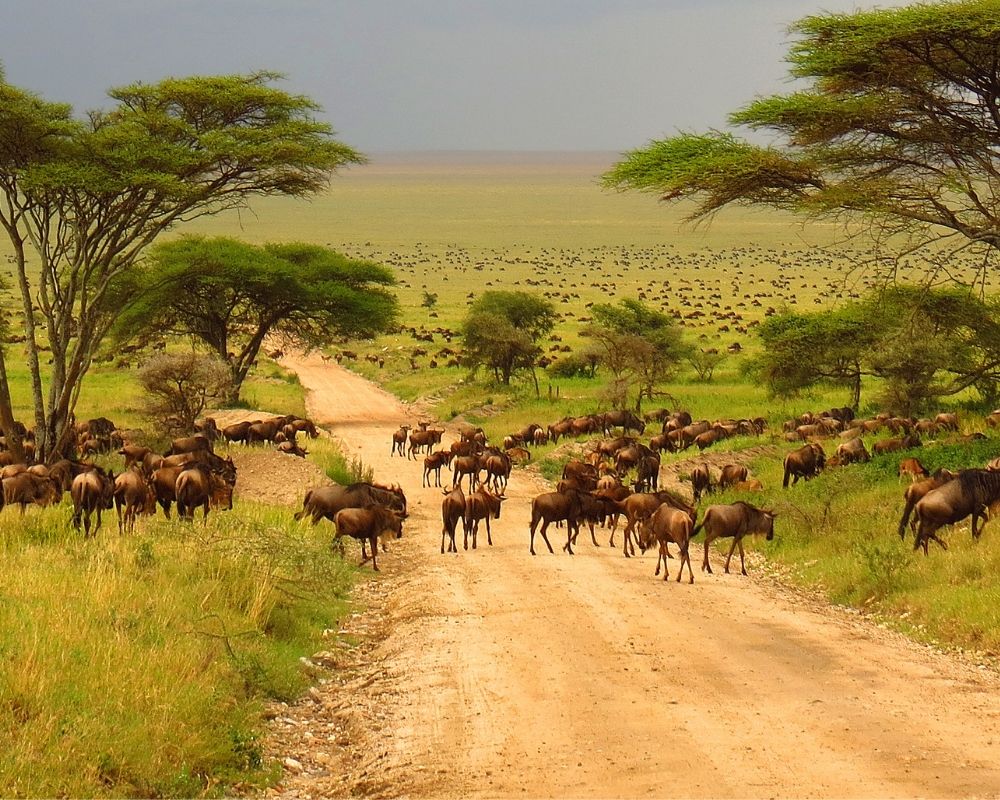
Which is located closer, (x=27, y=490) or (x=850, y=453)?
(x=27, y=490)

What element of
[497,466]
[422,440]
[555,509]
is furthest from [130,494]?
[422,440]

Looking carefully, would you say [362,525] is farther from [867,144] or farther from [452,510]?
[867,144]

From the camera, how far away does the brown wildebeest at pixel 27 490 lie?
1564cm

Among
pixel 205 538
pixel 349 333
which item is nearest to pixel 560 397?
pixel 349 333

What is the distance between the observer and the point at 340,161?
2350 centimetres

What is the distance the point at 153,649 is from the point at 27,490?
853 cm

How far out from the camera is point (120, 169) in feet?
68.3

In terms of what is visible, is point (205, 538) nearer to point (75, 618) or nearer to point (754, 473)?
point (75, 618)

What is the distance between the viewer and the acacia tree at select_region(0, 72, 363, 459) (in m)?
20.4

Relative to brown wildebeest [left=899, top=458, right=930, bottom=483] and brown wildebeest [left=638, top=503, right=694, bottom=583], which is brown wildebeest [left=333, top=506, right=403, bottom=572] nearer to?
brown wildebeest [left=638, top=503, right=694, bottom=583]

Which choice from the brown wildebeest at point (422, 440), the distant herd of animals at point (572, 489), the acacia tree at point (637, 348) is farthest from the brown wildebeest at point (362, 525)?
the acacia tree at point (637, 348)

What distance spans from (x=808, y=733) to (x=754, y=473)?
1475 centimetres

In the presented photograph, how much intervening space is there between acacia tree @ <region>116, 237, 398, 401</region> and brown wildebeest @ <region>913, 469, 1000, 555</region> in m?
26.0

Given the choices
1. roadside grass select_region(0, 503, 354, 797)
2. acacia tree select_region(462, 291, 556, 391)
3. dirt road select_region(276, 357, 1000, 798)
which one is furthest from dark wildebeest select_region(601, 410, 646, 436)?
roadside grass select_region(0, 503, 354, 797)
